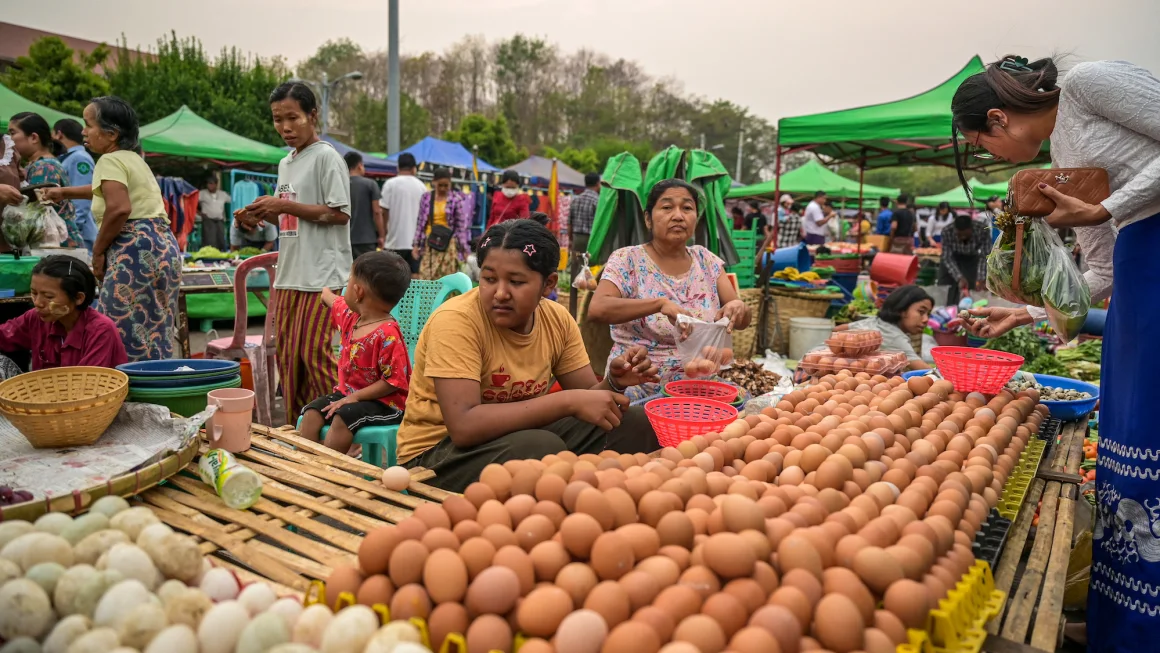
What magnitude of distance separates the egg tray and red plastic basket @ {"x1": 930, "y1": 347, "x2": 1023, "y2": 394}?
3.70ft

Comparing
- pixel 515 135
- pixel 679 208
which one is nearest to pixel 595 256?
pixel 679 208

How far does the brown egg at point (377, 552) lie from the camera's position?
1.30m

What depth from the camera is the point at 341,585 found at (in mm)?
1277

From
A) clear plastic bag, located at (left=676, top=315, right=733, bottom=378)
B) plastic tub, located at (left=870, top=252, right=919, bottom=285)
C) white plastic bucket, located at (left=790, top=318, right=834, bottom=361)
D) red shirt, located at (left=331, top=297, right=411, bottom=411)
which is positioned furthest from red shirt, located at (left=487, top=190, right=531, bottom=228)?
clear plastic bag, located at (left=676, top=315, right=733, bottom=378)

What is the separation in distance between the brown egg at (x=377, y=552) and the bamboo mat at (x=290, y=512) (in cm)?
17

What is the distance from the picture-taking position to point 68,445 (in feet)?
6.57

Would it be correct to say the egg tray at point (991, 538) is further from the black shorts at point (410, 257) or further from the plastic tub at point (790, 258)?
the black shorts at point (410, 257)

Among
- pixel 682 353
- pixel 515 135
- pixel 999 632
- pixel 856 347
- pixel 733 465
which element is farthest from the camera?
pixel 515 135

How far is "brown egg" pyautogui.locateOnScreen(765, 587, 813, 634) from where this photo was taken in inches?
45.2

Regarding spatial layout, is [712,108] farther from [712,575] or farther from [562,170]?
[712,575]

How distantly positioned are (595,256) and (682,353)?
2266 mm

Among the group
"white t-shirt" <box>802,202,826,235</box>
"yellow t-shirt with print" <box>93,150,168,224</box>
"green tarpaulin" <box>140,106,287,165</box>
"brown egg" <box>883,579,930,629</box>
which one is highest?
"green tarpaulin" <box>140,106,287,165</box>

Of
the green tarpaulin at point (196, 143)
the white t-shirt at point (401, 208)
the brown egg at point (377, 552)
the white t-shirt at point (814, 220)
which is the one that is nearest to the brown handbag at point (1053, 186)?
the brown egg at point (377, 552)

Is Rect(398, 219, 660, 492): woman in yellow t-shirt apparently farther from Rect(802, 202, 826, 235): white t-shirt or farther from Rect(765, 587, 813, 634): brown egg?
Rect(802, 202, 826, 235): white t-shirt
